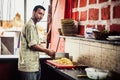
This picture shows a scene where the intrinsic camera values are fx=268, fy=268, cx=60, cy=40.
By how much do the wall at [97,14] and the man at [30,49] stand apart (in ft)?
2.75

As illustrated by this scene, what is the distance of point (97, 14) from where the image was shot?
4387 millimetres

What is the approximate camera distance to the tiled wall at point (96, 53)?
3660mm

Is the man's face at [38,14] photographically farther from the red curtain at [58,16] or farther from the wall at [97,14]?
the red curtain at [58,16]

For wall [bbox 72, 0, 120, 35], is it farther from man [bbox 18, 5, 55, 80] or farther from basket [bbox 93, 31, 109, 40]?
man [bbox 18, 5, 55, 80]

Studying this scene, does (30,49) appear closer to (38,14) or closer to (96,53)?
(38,14)

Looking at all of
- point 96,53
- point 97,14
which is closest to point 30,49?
point 96,53

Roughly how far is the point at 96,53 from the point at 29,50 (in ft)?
3.70

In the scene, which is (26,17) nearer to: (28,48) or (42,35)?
(42,35)

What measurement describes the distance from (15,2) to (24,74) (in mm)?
4244

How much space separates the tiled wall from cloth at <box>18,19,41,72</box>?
32.6 inches

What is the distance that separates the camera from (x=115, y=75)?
3.62 meters

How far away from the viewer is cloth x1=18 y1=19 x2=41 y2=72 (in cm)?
445

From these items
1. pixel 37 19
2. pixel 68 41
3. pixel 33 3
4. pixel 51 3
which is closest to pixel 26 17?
pixel 33 3

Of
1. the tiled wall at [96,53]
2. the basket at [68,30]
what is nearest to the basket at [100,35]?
the tiled wall at [96,53]
